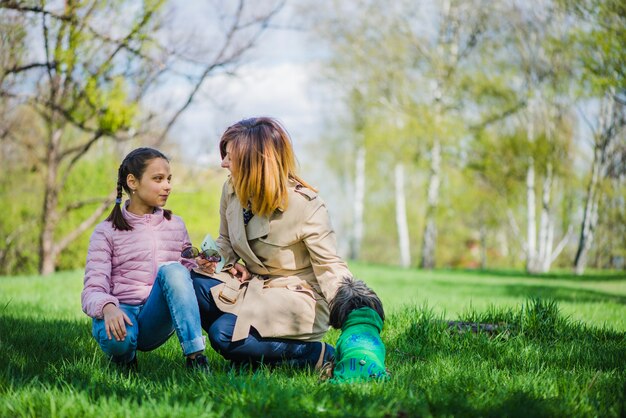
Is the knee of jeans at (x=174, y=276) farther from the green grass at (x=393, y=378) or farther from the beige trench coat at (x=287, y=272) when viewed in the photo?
the green grass at (x=393, y=378)

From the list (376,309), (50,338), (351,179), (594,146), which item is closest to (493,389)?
(376,309)

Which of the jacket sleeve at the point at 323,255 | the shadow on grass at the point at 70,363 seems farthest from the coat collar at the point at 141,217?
the jacket sleeve at the point at 323,255

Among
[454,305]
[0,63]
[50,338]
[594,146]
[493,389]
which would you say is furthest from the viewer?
[594,146]

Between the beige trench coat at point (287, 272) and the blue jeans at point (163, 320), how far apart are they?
0.18 metres

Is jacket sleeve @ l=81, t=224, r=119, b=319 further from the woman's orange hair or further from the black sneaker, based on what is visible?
the woman's orange hair

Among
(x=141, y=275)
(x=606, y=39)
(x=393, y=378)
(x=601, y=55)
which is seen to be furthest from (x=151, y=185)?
(x=601, y=55)

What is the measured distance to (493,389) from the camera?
266 centimetres

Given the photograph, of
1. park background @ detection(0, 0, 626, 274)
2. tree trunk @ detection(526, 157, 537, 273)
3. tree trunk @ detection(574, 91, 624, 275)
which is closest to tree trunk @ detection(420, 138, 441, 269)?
park background @ detection(0, 0, 626, 274)

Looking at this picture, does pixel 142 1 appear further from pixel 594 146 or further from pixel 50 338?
pixel 594 146

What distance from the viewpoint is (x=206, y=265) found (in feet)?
10.4

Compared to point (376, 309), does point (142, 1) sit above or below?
above

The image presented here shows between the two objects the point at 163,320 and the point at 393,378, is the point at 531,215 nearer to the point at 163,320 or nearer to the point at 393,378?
the point at 393,378

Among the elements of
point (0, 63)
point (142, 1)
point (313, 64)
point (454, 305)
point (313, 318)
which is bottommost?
point (454, 305)

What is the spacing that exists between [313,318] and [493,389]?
36.4 inches
